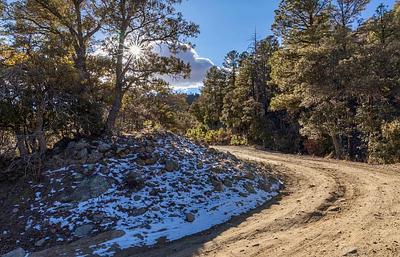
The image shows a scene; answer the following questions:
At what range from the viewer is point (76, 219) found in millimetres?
8570

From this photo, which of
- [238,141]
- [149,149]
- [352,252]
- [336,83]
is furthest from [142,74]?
[238,141]

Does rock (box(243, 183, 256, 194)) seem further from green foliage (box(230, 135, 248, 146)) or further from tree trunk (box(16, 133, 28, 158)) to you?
green foliage (box(230, 135, 248, 146))

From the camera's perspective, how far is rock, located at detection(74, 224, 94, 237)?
26.6 ft

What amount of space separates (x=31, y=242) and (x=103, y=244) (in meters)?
1.63

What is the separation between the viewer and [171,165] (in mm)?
11117

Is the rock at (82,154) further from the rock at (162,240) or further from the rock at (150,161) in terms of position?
the rock at (162,240)

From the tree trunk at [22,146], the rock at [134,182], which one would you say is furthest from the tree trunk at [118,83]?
the rock at [134,182]

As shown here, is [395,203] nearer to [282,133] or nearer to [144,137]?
[144,137]

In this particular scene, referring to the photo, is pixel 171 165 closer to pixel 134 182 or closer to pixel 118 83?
pixel 134 182

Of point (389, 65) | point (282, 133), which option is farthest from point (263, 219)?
point (282, 133)

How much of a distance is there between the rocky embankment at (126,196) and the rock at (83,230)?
0.02 metres

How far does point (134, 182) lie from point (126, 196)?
0.57 meters

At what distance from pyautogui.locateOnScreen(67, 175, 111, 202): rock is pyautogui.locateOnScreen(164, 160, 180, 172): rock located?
1.82 m

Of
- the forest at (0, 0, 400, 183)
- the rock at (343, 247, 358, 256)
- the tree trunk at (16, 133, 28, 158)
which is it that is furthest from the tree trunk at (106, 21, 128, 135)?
the rock at (343, 247, 358, 256)
